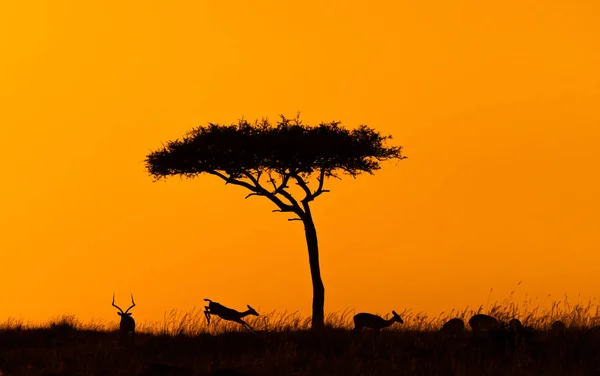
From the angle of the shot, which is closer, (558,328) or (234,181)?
(558,328)

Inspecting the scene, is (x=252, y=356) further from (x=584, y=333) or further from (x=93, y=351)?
(x=584, y=333)

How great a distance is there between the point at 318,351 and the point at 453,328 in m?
3.23

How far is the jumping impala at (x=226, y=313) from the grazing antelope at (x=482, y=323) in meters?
5.14

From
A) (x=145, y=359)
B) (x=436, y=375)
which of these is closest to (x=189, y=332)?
(x=145, y=359)

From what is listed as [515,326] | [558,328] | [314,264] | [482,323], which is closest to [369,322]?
[482,323]

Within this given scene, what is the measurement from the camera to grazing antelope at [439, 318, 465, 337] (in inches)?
827

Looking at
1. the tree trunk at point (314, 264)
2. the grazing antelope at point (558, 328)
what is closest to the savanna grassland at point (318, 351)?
the grazing antelope at point (558, 328)

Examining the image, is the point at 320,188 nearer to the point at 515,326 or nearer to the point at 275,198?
the point at 275,198

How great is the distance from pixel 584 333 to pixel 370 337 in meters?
4.54

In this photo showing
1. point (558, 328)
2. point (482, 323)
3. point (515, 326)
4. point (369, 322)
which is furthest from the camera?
point (369, 322)

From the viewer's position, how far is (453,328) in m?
21.1

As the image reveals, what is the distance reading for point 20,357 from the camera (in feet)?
66.3

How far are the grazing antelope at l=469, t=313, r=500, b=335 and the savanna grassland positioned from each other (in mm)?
396

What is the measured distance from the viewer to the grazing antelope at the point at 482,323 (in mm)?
21062
